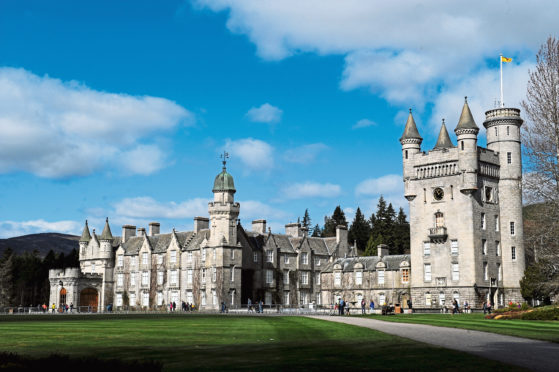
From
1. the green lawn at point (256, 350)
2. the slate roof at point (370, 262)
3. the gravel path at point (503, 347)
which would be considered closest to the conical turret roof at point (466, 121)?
the slate roof at point (370, 262)

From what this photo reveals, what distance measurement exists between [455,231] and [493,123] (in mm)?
12641

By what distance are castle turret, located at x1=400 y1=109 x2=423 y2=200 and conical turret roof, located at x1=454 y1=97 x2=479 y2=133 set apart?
5.59 metres

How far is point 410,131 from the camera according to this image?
75.1 metres

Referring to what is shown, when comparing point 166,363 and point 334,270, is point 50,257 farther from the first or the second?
point 166,363

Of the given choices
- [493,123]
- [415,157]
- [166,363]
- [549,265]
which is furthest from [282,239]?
[166,363]

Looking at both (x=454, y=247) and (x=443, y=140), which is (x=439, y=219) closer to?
(x=454, y=247)

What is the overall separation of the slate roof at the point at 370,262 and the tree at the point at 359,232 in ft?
118

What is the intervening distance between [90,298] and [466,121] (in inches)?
2182

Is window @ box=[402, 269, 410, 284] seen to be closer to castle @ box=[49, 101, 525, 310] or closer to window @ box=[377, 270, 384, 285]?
castle @ box=[49, 101, 525, 310]

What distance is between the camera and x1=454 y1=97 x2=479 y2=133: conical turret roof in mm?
69250

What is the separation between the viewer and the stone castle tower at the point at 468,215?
68562 mm

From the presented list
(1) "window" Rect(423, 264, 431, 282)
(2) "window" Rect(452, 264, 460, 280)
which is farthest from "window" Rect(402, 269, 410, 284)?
(2) "window" Rect(452, 264, 460, 280)

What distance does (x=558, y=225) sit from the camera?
148 feet

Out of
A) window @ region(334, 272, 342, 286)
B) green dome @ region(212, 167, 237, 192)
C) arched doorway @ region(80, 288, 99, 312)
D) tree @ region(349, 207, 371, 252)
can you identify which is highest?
green dome @ region(212, 167, 237, 192)
